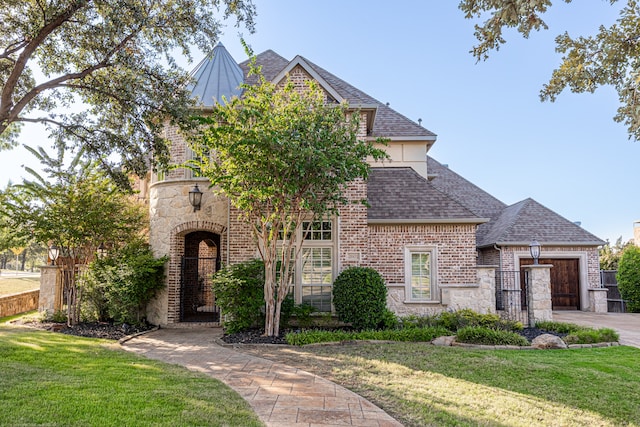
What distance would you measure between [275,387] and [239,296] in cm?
426

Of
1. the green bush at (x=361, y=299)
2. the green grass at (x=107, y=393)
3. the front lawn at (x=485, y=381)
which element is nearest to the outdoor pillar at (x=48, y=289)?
the green grass at (x=107, y=393)

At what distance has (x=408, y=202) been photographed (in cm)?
1233

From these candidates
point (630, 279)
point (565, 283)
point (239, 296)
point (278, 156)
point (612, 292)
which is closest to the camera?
point (278, 156)

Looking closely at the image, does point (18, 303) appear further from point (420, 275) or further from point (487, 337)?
point (487, 337)

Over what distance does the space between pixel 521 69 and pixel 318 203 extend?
643 cm

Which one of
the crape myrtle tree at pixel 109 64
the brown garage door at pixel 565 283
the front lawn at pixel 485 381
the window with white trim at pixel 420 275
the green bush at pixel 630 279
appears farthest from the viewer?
the brown garage door at pixel 565 283

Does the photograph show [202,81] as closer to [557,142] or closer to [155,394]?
[155,394]

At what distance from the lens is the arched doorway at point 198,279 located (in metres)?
12.9

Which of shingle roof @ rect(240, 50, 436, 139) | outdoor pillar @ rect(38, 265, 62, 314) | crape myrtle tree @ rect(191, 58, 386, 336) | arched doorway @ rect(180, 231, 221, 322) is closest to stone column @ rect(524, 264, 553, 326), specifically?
crape myrtle tree @ rect(191, 58, 386, 336)

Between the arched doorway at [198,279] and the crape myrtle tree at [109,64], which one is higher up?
the crape myrtle tree at [109,64]

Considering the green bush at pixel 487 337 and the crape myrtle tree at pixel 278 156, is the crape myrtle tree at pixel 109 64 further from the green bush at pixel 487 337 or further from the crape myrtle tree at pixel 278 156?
the green bush at pixel 487 337

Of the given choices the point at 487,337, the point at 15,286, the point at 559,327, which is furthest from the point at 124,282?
the point at 15,286

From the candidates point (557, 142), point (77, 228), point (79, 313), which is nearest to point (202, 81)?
point (77, 228)

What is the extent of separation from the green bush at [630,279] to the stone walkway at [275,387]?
50.9 ft
